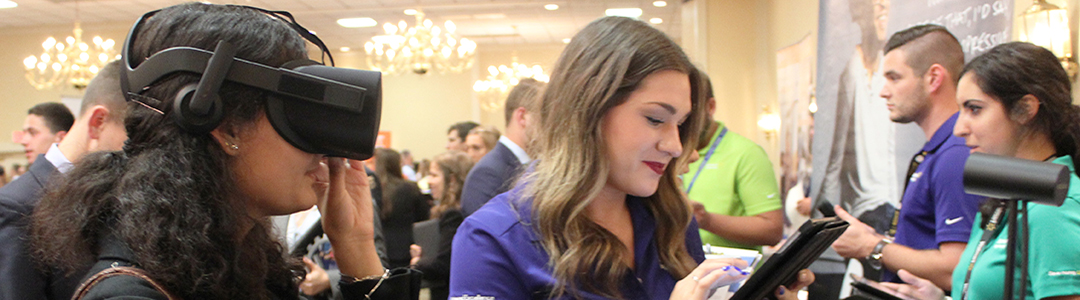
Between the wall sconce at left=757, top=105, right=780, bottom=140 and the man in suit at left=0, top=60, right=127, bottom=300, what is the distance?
6032mm

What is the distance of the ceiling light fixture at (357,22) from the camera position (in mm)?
11406

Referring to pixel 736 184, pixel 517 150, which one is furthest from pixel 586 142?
pixel 736 184

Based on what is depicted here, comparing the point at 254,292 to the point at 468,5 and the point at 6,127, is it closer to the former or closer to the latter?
the point at 468,5

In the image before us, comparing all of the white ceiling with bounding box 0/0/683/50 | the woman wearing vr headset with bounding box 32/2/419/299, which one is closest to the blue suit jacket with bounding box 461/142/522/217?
the woman wearing vr headset with bounding box 32/2/419/299

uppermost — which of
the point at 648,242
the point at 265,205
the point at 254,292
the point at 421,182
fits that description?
the point at 265,205

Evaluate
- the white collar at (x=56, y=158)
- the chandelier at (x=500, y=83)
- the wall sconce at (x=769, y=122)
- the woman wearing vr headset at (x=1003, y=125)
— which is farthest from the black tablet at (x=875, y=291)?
the chandelier at (x=500, y=83)

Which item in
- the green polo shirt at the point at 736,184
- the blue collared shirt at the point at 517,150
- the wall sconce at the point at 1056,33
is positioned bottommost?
the green polo shirt at the point at 736,184

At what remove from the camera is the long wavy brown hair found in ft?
4.43

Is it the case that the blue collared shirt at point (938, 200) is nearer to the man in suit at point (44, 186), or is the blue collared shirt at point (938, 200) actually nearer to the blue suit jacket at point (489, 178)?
the blue suit jacket at point (489, 178)

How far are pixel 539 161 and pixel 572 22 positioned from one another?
1082 cm

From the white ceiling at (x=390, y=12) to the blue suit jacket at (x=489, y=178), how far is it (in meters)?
6.47

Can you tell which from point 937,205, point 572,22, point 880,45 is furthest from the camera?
point 572,22

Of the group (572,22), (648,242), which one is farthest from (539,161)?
(572,22)

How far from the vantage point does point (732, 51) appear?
8.41 m
